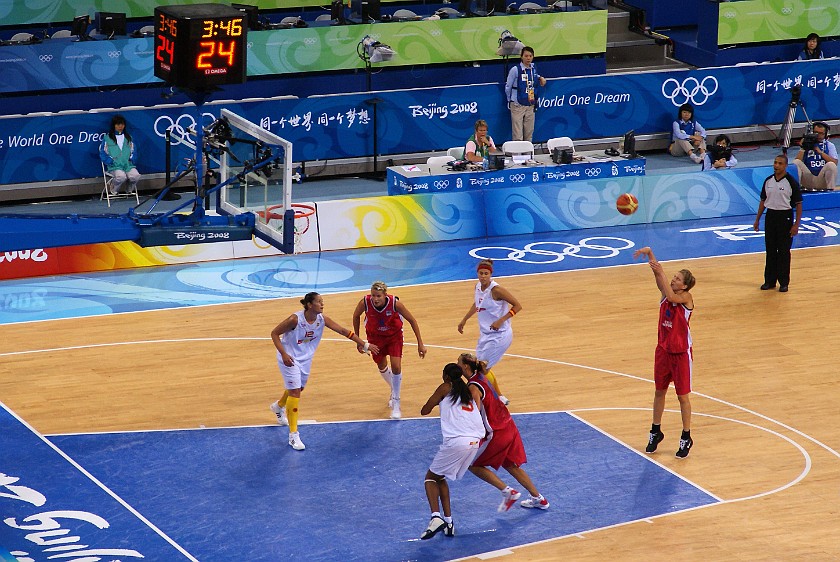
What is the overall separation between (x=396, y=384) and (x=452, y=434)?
3319mm

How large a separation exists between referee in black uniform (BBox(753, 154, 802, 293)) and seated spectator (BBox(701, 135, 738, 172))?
588 cm

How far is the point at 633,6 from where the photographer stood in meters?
33.4

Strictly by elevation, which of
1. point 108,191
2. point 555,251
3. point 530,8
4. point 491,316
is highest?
point 530,8

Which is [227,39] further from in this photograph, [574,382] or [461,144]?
[461,144]

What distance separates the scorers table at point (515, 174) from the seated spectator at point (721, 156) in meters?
2.07

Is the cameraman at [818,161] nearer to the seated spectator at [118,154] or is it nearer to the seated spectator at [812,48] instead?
the seated spectator at [812,48]

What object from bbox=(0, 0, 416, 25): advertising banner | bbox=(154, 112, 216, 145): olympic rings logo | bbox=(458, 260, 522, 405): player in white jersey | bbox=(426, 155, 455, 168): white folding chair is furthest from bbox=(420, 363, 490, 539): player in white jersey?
bbox=(0, 0, 416, 25): advertising banner

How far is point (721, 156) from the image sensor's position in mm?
28094

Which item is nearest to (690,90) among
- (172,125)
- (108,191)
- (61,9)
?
(172,125)

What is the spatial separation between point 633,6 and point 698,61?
2357 millimetres

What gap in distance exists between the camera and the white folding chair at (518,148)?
25.9 meters

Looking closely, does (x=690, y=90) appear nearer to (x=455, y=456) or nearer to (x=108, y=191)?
(x=108, y=191)

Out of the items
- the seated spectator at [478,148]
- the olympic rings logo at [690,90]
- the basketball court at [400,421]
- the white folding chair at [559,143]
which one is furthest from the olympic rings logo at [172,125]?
the olympic rings logo at [690,90]

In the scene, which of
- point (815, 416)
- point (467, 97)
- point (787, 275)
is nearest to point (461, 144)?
point (467, 97)
